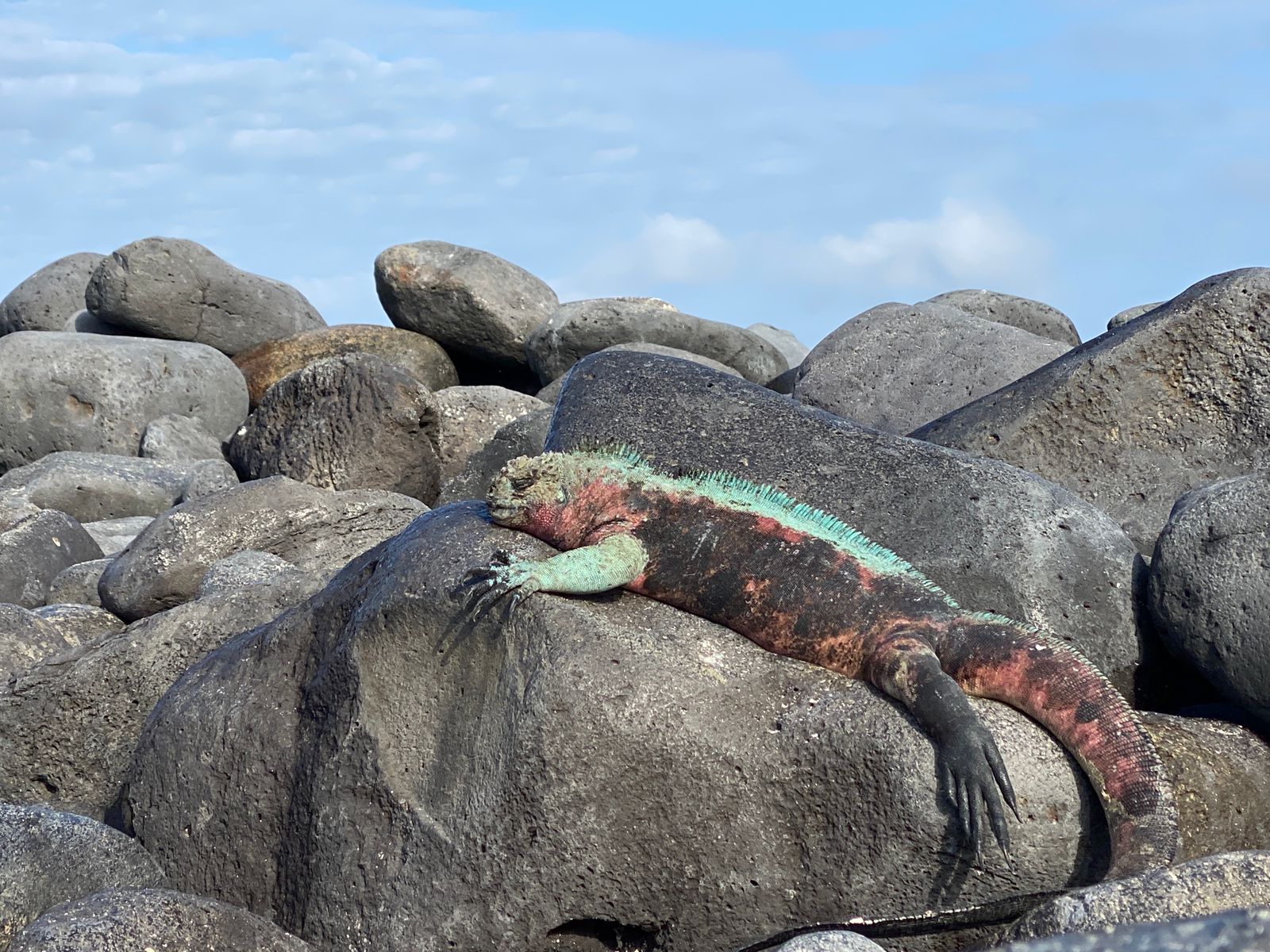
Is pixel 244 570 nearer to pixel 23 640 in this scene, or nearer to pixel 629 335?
pixel 23 640

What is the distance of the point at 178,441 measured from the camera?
45.8 feet

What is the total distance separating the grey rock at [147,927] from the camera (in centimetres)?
396

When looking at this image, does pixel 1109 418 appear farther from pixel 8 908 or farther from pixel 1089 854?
pixel 8 908

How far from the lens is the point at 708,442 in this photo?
6.14m

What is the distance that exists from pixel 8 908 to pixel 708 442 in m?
3.19

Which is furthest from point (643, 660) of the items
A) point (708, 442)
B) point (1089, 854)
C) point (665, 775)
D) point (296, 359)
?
point (296, 359)

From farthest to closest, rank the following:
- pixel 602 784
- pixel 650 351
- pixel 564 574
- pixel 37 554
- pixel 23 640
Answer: pixel 650 351
pixel 37 554
pixel 23 640
pixel 564 574
pixel 602 784

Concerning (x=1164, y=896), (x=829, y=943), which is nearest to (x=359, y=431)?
(x=829, y=943)

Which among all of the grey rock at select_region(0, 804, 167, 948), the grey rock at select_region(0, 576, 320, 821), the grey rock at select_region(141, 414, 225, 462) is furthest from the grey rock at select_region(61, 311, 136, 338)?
the grey rock at select_region(0, 804, 167, 948)

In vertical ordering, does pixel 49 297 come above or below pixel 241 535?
above

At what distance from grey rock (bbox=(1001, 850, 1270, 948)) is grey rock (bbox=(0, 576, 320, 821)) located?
3886 millimetres

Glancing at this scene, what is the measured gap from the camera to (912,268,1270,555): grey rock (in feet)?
24.2

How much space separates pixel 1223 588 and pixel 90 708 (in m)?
4.64

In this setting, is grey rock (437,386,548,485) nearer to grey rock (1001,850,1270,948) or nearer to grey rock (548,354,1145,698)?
grey rock (548,354,1145,698)
